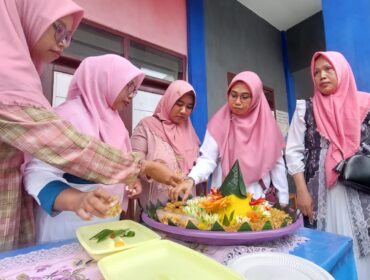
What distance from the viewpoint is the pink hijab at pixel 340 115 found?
3.87ft

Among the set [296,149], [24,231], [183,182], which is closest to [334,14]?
[296,149]

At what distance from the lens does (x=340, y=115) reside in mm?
1240

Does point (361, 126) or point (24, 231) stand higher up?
point (361, 126)

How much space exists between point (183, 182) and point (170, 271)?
1.85 ft

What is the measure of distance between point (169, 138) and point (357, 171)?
0.98 m

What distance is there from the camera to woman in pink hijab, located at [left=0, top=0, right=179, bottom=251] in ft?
1.93

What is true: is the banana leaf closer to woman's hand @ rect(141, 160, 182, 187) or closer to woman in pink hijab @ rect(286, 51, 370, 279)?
woman's hand @ rect(141, 160, 182, 187)

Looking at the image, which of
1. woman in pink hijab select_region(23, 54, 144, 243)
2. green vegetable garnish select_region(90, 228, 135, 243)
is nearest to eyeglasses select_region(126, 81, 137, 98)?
woman in pink hijab select_region(23, 54, 144, 243)

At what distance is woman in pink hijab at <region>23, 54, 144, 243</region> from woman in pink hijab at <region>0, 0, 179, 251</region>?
5cm

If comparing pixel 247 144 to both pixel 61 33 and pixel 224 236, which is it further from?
→ pixel 61 33

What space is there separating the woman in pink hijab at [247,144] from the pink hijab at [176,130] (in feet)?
0.48

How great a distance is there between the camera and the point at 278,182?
1340 mm

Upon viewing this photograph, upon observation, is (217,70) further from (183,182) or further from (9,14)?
(9,14)

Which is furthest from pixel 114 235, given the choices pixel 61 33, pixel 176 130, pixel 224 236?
pixel 176 130
